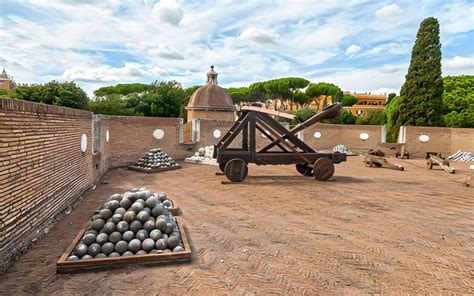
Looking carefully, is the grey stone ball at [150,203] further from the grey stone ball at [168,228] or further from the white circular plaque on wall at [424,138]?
the white circular plaque on wall at [424,138]

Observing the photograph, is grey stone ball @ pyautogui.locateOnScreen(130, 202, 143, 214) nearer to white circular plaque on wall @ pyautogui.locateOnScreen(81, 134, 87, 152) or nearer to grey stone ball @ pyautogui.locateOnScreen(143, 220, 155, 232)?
grey stone ball @ pyautogui.locateOnScreen(143, 220, 155, 232)

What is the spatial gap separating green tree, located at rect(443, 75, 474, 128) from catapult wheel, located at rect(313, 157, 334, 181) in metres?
23.2

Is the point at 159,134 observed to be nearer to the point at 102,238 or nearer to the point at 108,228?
the point at 108,228

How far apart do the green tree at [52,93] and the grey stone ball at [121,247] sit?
58.6 feet

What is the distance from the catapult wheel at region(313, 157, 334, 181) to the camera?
11.4m

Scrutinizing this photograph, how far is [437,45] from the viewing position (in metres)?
26.0

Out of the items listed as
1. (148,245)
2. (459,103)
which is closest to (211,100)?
(459,103)

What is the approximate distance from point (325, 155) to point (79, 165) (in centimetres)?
785

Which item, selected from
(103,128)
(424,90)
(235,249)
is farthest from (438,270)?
(424,90)

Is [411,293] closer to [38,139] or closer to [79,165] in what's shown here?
[38,139]

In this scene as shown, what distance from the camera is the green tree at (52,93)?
19.7 meters

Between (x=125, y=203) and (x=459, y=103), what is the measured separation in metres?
33.4

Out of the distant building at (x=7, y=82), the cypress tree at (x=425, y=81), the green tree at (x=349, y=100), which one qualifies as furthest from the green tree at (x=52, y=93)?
the green tree at (x=349, y=100)

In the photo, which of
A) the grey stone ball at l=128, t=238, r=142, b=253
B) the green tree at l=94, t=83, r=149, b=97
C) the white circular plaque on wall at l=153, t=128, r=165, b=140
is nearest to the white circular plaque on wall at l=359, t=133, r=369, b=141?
the white circular plaque on wall at l=153, t=128, r=165, b=140
